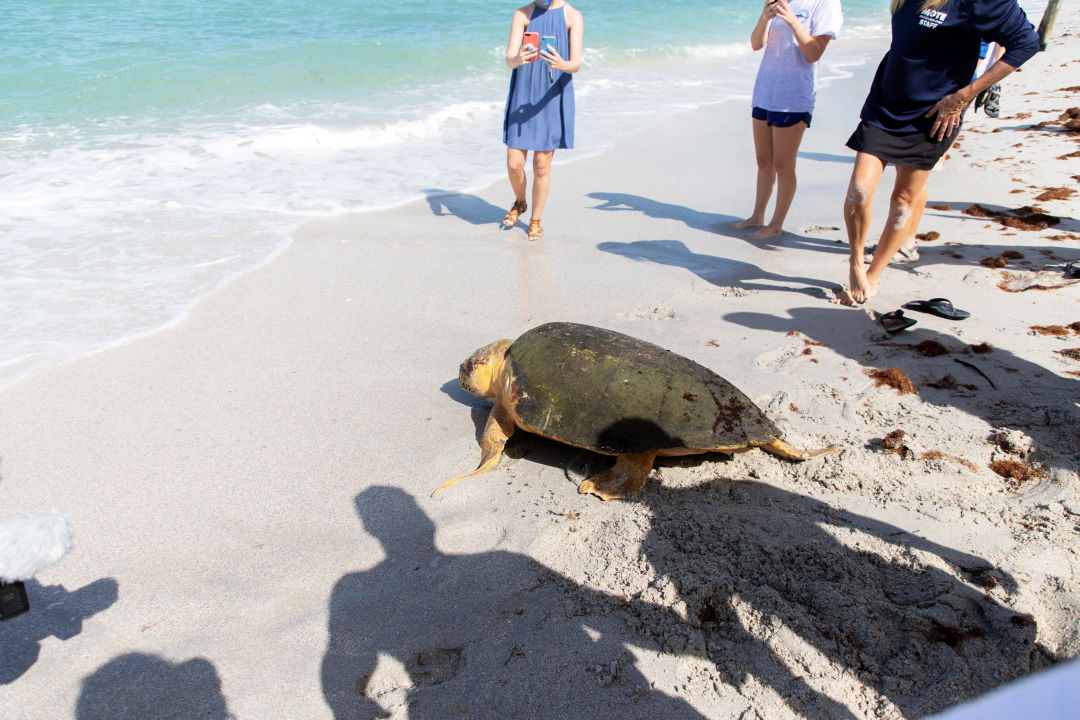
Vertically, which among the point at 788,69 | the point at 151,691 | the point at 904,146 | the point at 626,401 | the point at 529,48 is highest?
the point at 529,48

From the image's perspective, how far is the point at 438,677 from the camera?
1.70 meters

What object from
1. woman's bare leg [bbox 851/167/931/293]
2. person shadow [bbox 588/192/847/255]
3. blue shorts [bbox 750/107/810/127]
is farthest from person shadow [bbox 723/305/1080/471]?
blue shorts [bbox 750/107/810/127]

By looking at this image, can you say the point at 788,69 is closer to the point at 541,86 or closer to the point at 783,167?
the point at 783,167

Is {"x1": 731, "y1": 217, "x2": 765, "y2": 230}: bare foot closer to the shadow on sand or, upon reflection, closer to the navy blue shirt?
the navy blue shirt

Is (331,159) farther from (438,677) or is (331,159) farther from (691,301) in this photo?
(438,677)

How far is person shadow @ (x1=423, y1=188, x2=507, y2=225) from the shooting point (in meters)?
5.43

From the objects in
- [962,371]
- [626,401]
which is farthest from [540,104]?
[962,371]

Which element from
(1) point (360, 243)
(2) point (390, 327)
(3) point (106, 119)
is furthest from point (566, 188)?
(3) point (106, 119)

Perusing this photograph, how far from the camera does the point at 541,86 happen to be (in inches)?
176

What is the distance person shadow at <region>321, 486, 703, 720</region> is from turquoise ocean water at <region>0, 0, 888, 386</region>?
2359mm

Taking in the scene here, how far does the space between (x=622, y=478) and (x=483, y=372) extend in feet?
2.51

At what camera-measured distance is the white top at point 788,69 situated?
4.08 meters

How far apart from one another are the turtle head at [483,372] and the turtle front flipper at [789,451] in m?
1.07

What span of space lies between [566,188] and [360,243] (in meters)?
2.09
